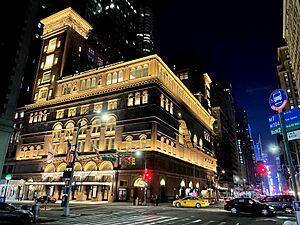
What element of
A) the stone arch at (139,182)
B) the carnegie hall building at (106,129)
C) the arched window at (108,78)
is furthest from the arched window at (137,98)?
the stone arch at (139,182)

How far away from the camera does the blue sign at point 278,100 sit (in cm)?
964

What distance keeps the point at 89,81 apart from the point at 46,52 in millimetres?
23684

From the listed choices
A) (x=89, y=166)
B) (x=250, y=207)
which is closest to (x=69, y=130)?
(x=89, y=166)

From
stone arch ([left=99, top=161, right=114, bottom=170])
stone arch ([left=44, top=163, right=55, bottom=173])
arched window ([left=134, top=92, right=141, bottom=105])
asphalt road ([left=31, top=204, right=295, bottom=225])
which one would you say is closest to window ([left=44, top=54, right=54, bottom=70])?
stone arch ([left=44, top=163, right=55, bottom=173])

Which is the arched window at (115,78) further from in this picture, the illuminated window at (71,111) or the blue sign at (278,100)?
the blue sign at (278,100)

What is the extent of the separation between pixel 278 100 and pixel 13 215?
17.3 m

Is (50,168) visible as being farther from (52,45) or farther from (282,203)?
(282,203)

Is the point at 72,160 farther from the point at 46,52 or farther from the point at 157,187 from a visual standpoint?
the point at 46,52

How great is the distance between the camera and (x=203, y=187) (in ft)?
239

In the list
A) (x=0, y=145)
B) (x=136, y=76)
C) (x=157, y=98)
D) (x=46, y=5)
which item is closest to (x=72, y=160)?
(x=0, y=145)

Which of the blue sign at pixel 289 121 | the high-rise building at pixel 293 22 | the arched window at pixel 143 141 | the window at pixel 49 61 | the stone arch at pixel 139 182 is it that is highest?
the window at pixel 49 61

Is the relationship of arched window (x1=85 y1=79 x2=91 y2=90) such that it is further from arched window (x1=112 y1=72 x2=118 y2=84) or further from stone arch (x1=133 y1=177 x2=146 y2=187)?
stone arch (x1=133 y1=177 x2=146 y2=187)

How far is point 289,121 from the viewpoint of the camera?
9586mm

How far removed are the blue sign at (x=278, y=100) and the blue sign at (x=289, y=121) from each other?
38 cm
